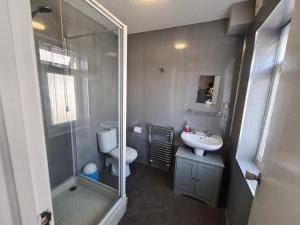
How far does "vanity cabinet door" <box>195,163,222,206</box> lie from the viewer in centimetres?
179

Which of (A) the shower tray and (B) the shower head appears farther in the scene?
(A) the shower tray

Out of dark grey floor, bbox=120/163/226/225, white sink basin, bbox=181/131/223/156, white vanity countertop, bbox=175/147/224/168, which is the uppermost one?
white sink basin, bbox=181/131/223/156

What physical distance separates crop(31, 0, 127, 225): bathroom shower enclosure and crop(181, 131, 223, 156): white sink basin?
90 cm

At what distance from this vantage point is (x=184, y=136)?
2027mm

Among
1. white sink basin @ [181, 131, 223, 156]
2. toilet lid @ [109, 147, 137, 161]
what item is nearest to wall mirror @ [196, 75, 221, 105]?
white sink basin @ [181, 131, 223, 156]

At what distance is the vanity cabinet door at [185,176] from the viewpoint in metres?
1.90

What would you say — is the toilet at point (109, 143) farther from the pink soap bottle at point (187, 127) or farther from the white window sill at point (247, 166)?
the white window sill at point (247, 166)

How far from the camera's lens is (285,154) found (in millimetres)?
571

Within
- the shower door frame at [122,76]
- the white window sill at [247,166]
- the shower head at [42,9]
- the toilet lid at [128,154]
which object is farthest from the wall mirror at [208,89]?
the shower head at [42,9]

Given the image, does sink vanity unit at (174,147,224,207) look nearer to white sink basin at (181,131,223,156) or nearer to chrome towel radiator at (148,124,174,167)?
white sink basin at (181,131,223,156)

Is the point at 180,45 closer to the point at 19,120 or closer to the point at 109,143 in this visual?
the point at 109,143

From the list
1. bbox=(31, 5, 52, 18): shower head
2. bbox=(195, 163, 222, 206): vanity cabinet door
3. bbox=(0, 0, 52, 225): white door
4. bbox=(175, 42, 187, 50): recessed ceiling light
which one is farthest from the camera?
bbox=(175, 42, 187, 50): recessed ceiling light

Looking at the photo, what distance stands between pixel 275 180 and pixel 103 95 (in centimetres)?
206

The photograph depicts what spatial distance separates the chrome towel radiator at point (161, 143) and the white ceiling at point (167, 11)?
5.42ft
